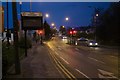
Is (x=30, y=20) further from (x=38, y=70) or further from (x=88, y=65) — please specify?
(x=38, y=70)

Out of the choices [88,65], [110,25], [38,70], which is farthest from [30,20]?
[110,25]

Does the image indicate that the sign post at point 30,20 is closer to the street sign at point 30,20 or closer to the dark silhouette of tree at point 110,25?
the street sign at point 30,20

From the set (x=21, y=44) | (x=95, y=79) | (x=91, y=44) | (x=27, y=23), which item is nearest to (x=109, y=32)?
(x=91, y=44)

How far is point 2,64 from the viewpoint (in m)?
17.8

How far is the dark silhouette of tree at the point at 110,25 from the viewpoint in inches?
2798

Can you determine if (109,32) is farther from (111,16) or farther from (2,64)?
(2,64)

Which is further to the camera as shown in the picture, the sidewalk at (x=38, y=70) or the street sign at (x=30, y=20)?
the street sign at (x=30, y=20)

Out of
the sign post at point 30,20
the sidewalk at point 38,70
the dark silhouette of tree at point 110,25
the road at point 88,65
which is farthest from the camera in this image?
the dark silhouette of tree at point 110,25

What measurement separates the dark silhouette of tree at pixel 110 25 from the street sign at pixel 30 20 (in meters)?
23.1

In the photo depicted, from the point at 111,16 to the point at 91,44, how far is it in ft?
30.3

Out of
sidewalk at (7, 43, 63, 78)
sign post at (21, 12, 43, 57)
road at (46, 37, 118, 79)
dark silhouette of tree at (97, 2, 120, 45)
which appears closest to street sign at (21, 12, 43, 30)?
sign post at (21, 12, 43, 57)

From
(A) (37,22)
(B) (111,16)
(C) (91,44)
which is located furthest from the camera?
(B) (111,16)

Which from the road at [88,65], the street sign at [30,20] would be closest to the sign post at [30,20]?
the street sign at [30,20]

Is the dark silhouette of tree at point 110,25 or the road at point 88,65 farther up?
the dark silhouette of tree at point 110,25
